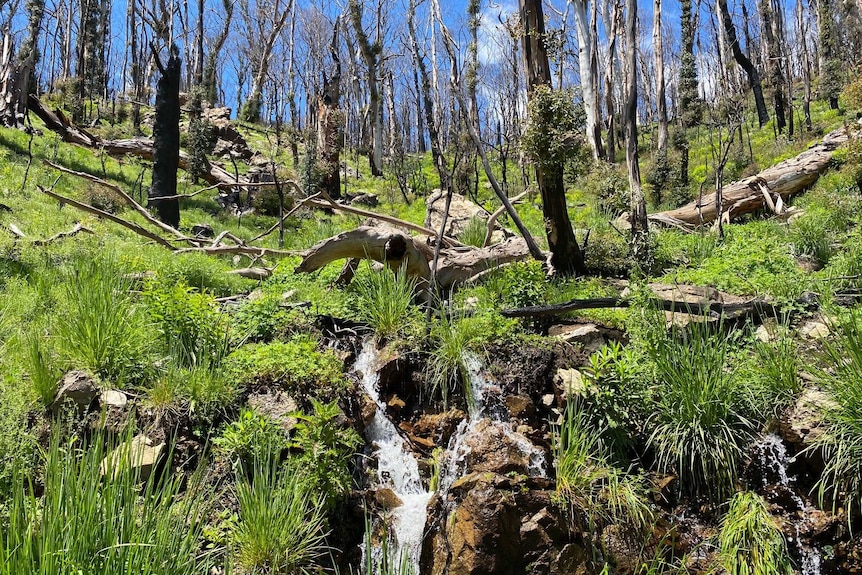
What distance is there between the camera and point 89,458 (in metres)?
2.48

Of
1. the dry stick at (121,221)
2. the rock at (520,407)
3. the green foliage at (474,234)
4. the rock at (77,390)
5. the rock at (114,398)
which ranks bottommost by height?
the rock at (520,407)

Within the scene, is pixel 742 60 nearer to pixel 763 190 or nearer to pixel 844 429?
pixel 763 190

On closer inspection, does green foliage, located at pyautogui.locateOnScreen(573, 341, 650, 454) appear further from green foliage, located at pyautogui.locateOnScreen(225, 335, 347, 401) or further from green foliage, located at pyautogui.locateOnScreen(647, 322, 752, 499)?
green foliage, located at pyautogui.locateOnScreen(225, 335, 347, 401)

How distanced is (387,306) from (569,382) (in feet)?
6.94

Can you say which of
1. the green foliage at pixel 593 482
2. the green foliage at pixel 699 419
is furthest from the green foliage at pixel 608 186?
the green foliage at pixel 593 482

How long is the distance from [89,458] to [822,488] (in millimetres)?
4596

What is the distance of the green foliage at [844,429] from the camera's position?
12.8ft

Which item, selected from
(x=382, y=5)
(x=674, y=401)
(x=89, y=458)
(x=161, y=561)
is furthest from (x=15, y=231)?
(x=382, y=5)

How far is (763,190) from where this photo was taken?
1184 cm

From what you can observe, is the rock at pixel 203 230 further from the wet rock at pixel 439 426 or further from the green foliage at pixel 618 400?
the green foliage at pixel 618 400

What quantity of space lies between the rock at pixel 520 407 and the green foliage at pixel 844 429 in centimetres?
224

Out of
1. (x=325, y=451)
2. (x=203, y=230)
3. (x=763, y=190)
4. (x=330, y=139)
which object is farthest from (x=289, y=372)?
(x=330, y=139)

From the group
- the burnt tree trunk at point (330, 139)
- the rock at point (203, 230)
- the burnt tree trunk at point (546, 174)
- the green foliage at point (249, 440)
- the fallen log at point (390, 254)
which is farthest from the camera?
the burnt tree trunk at point (330, 139)

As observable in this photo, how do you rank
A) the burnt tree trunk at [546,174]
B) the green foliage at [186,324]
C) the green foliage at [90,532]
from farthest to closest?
the burnt tree trunk at [546,174], the green foliage at [186,324], the green foliage at [90,532]
